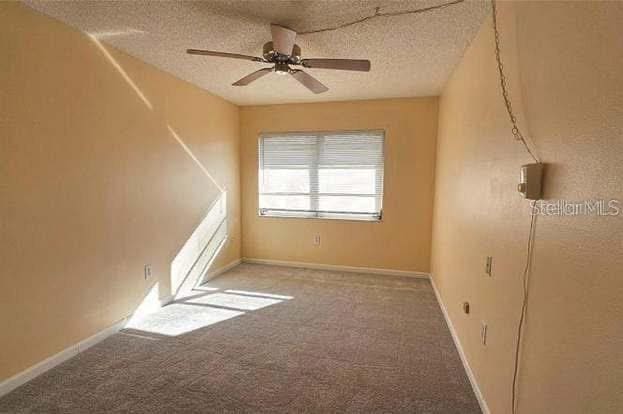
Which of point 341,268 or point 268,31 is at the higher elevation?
point 268,31

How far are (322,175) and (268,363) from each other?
2664mm

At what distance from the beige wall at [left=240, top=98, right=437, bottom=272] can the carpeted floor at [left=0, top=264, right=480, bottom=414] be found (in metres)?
0.96

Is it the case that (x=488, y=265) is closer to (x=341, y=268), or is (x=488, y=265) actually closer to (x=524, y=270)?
(x=524, y=270)

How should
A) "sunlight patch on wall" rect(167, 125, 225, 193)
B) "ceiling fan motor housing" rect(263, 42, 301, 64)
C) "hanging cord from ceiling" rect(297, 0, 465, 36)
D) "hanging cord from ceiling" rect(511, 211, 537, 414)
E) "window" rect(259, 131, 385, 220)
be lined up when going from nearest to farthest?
1. "hanging cord from ceiling" rect(511, 211, 537, 414)
2. "hanging cord from ceiling" rect(297, 0, 465, 36)
3. "ceiling fan motor housing" rect(263, 42, 301, 64)
4. "sunlight patch on wall" rect(167, 125, 225, 193)
5. "window" rect(259, 131, 385, 220)

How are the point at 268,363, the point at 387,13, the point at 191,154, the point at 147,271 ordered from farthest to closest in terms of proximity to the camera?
the point at 191,154 < the point at 147,271 < the point at 268,363 < the point at 387,13

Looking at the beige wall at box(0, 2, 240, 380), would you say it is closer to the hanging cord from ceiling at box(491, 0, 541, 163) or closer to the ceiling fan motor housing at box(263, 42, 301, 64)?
the ceiling fan motor housing at box(263, 42, 301, 64)

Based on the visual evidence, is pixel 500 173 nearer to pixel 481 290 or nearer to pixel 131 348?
pixel 481 290

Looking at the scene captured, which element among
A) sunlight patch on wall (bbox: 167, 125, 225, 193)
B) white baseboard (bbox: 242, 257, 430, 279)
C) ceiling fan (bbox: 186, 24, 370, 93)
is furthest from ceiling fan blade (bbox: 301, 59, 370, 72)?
white baseboard (bbox: 242, 257, 430, 279)

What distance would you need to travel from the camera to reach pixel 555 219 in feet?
3.47

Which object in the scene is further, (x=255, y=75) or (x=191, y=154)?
(x=191, y=154)

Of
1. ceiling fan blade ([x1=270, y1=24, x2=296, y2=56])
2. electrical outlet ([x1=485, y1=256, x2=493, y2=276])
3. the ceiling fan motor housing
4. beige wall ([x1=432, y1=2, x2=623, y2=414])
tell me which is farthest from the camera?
the ceiling fan motor housing

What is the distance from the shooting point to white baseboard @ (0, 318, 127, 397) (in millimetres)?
1852

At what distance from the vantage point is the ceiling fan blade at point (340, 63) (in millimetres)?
2002

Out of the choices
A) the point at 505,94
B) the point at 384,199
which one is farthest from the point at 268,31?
the point at 384,199
